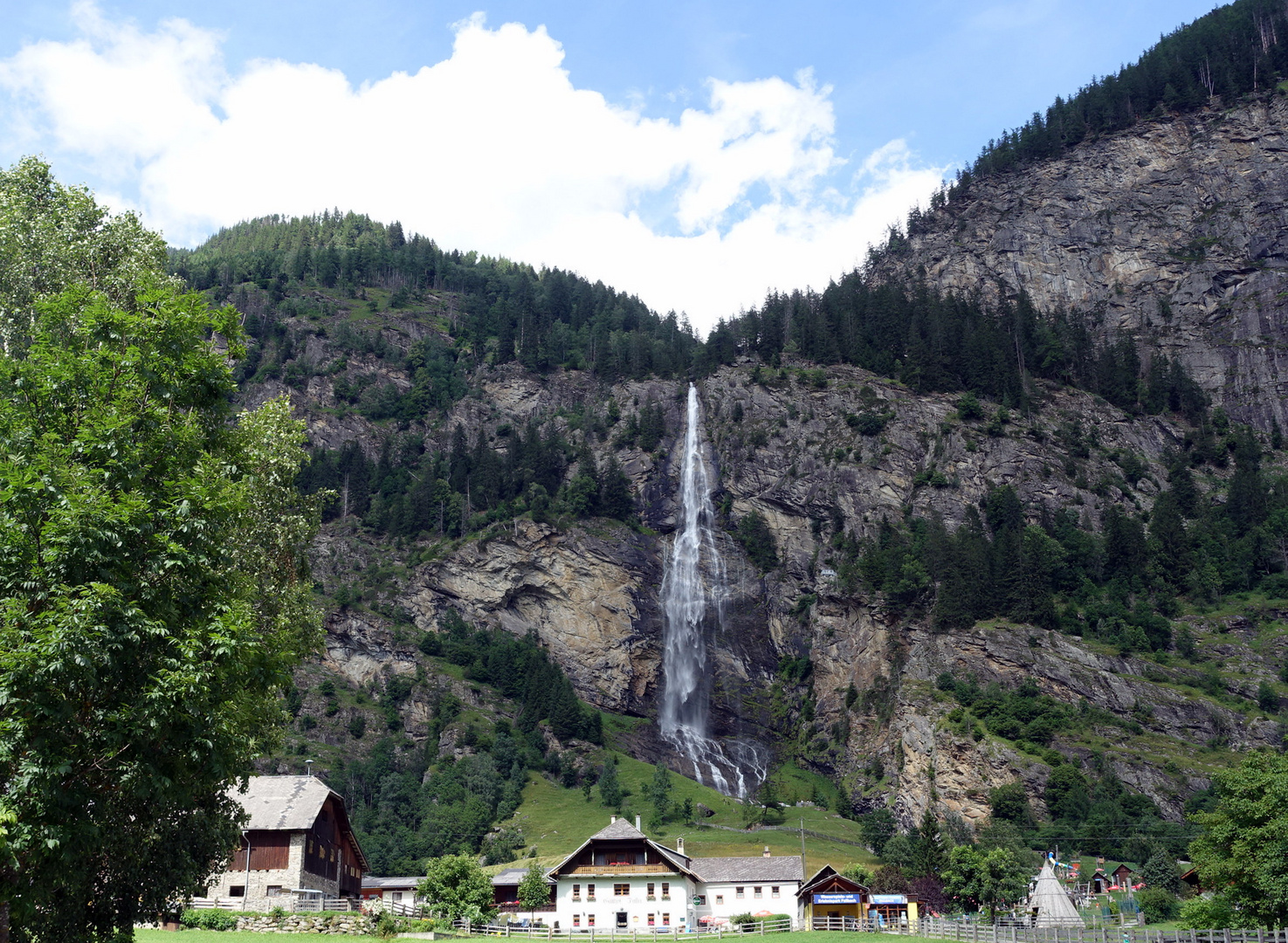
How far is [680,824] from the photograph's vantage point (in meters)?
115

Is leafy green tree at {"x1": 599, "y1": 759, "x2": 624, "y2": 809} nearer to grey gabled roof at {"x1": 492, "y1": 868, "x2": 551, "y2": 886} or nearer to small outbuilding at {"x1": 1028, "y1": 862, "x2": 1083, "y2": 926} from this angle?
grey gabled roof at {"x1": 492, "y1": 868, "x2": 551, "y2": 886}

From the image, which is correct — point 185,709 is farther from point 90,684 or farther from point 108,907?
point 108,907

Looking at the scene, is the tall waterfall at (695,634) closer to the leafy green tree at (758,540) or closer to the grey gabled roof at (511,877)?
the leafy green tree at (758,540)

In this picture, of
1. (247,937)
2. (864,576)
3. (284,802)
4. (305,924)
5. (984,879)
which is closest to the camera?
(247,937)

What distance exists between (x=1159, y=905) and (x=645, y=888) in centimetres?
4068

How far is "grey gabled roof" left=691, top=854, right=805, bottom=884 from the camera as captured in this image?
8044 centimetres

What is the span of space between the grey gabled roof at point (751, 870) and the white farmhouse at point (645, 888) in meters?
0.11

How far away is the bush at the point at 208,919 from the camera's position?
47981 millimetres

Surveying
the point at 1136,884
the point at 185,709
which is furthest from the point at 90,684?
the point at 1136,884

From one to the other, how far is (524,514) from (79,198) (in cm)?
13185

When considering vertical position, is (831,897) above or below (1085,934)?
below

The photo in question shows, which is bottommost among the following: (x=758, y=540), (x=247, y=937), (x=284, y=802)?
(x=247, y=937)

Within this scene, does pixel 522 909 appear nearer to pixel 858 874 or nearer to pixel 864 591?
pixel 858 874

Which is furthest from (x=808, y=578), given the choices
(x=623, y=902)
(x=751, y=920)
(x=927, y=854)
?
(x=751, y=920)
